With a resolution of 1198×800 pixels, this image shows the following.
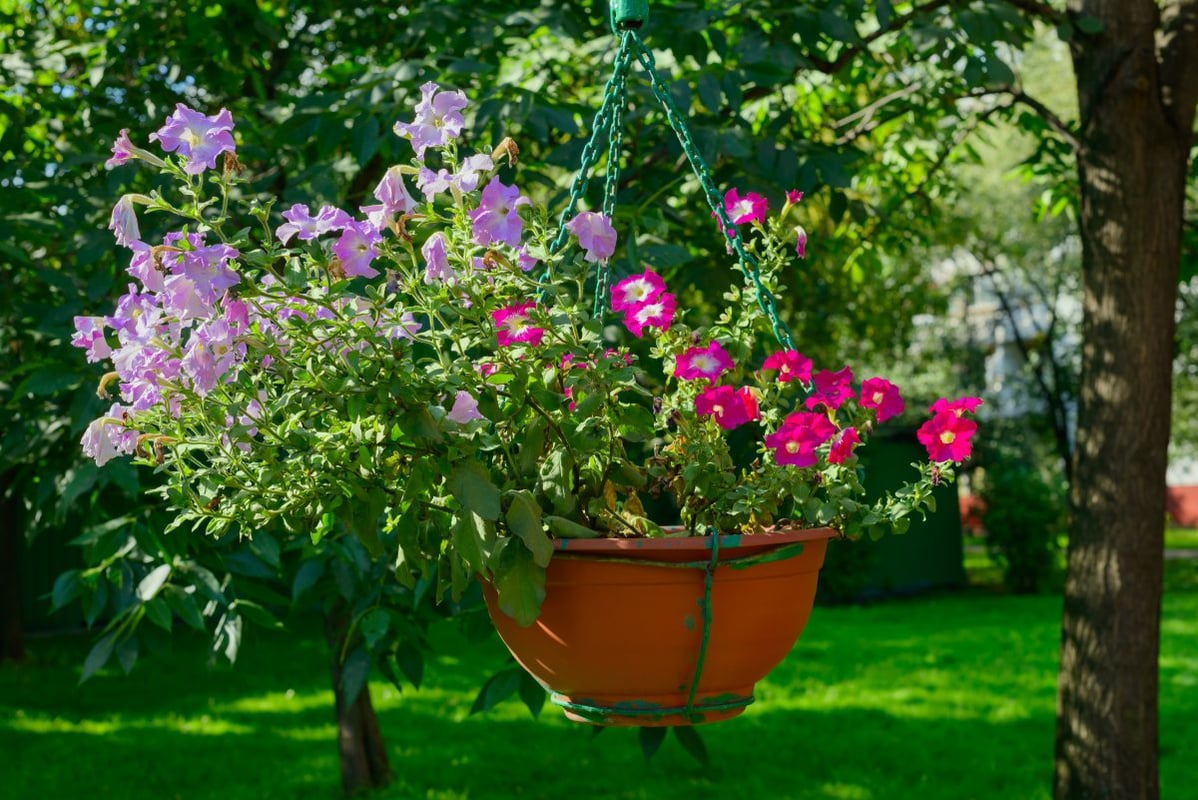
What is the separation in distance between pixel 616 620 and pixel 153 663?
26.6 ft

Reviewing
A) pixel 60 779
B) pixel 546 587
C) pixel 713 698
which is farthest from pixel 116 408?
pixel 60 779

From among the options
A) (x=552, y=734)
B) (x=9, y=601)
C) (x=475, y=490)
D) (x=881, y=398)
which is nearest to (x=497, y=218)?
(x=475, y=490)

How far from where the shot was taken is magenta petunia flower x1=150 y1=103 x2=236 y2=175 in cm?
144

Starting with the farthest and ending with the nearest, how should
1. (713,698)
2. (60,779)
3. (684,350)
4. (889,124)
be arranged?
(889,124)
(60,779)
(684,350)
(713,698)

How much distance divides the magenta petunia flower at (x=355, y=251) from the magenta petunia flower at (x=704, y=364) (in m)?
0.47

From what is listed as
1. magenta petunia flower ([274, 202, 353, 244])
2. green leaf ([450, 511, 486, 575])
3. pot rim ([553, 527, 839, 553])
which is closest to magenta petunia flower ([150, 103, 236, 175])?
magenta petunia flower ([274, 202, 353, 244])

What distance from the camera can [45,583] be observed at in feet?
35.5

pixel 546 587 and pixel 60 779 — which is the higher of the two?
pixel 546 587

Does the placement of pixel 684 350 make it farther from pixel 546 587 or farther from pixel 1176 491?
pixel 1176 491

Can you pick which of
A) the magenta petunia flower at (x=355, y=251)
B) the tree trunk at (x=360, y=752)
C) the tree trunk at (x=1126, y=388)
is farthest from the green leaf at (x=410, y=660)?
the tree trunk at (x=360, y=752)

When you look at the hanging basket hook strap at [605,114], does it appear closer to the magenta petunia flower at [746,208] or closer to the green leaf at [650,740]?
the magenta petunia flower at [746,208]

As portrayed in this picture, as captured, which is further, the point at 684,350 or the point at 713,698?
the point at 684,350

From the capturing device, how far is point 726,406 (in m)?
1.70

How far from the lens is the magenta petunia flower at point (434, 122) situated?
152cm
